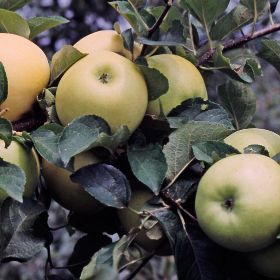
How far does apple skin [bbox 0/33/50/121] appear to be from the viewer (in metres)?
0.81

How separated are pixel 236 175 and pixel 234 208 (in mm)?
37

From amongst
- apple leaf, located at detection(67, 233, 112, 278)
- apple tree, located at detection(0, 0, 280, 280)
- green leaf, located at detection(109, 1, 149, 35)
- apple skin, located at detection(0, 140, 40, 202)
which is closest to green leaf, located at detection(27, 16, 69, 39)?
apple tree, located at detection(0, 0, 280, 280)

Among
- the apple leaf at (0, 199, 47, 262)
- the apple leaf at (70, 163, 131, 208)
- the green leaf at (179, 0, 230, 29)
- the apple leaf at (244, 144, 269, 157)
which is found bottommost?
the apple leaf at (0, 199, 47, 262)

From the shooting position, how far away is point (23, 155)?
0.76 meters

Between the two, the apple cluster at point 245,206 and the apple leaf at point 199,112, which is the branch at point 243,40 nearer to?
the apple leaf at point 199,112

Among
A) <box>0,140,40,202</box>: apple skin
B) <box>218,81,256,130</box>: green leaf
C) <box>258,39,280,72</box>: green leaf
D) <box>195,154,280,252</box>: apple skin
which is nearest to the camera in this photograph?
<box>195,154,280,252</box>: apple skin

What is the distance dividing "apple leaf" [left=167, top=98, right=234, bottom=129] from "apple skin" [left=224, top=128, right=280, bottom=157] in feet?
0.10

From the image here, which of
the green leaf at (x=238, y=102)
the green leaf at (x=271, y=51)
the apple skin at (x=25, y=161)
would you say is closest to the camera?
the apple skin at (x=25, y=161)

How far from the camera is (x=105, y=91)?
29.3 inches

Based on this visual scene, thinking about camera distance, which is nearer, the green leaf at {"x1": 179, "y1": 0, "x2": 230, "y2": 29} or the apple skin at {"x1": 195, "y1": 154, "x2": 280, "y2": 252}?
the apple skin at {"x1": 195, "y1": 154, "x2": 280, "y2": 252}

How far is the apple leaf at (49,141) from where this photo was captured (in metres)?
0.71

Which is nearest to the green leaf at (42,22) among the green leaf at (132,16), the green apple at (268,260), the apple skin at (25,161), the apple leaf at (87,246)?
the green leaf at (132,16)

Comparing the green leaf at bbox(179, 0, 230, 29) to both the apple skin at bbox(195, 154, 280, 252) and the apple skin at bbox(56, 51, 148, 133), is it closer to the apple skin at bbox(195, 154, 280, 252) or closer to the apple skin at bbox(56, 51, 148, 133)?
the apple skin at bbox(56, 51, 148, 133)

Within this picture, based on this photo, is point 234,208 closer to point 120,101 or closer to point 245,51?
point 120,101
